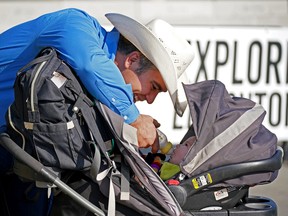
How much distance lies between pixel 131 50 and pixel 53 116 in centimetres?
62

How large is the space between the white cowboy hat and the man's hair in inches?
2.2

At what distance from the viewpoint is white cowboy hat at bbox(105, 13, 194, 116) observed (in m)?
3.67

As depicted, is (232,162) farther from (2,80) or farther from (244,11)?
(244,11)

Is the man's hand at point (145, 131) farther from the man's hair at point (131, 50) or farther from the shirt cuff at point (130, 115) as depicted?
the man's hair at point (131, 50)

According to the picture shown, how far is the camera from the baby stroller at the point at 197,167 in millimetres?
3434

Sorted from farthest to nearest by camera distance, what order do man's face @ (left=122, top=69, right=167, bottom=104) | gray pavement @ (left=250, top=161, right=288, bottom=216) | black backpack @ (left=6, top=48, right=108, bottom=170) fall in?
gray pavement @ (left=250, top=161, right=288, bottom=216) → man's face @ (left=122, top=69, right=167, bottom=104) → black backpack @ (left=6, top=48, right=108, bottom=170)

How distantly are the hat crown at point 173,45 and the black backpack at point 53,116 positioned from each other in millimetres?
512

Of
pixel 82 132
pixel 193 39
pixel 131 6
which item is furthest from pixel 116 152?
pixel 131 6

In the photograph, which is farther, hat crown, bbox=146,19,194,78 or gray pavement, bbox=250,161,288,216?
gray pavement, bbox=250,161,288,216

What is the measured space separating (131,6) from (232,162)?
553cm

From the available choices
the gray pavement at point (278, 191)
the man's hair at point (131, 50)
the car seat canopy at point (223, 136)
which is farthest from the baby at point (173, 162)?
the gray pavement at point (278, 191)

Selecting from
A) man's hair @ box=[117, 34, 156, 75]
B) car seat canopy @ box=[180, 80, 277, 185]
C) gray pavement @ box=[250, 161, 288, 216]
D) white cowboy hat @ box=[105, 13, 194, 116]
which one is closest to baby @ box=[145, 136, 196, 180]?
car seat canopy @ box=[180, 80, 277, 185]

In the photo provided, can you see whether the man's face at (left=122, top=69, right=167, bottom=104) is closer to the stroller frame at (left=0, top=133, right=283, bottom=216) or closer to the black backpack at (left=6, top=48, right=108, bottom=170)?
the black backpack at (left=6, top=48, right=108, bottom=170)

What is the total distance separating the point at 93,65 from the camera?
345 cm
